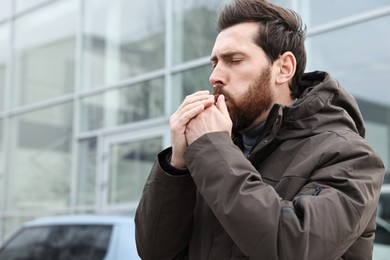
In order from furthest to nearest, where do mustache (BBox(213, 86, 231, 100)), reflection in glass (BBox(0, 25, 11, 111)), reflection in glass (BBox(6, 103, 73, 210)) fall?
reflection in glass (BBox(0, 25, 11, 111))
reflection in glass (BBox(6, 103, 73, 210))
mustache (BBox(213, 86, 231, 100))

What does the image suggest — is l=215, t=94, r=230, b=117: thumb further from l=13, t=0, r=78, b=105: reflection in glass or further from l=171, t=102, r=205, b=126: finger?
l=13, t=0, r=78, b=105: reflection in glass

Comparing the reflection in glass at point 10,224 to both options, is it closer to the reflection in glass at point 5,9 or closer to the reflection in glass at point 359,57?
the reflection in glass at point 5,9

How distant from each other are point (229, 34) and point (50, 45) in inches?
359

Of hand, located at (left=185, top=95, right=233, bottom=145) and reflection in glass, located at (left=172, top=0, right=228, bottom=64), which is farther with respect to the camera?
reflection in glass, located at (left=172, top=0, right=228, bottom=64)

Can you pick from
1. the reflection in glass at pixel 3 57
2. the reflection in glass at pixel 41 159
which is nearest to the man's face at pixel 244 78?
the reflection in glass at pixel 41 159

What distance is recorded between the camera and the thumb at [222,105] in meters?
1.68

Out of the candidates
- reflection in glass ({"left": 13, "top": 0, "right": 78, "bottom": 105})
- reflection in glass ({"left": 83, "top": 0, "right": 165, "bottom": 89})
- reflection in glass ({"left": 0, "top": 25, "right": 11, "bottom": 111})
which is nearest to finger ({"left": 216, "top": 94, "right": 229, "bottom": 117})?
reflection in glass ({"left": 83, "top": 0, "right": 165, "bottom": 89})

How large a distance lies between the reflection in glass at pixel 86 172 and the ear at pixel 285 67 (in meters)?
7.65

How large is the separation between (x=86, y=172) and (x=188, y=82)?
2348 mm

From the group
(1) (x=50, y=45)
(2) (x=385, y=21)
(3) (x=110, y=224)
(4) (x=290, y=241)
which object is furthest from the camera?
(1) (x=50, y=45)

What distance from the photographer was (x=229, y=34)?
71.0 inches

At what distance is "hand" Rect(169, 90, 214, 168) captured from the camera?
1.67 meters

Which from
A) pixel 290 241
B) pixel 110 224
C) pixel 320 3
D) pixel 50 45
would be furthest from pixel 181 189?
pixel 50 45

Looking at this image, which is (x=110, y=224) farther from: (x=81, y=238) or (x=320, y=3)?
(x=320, y=3)
